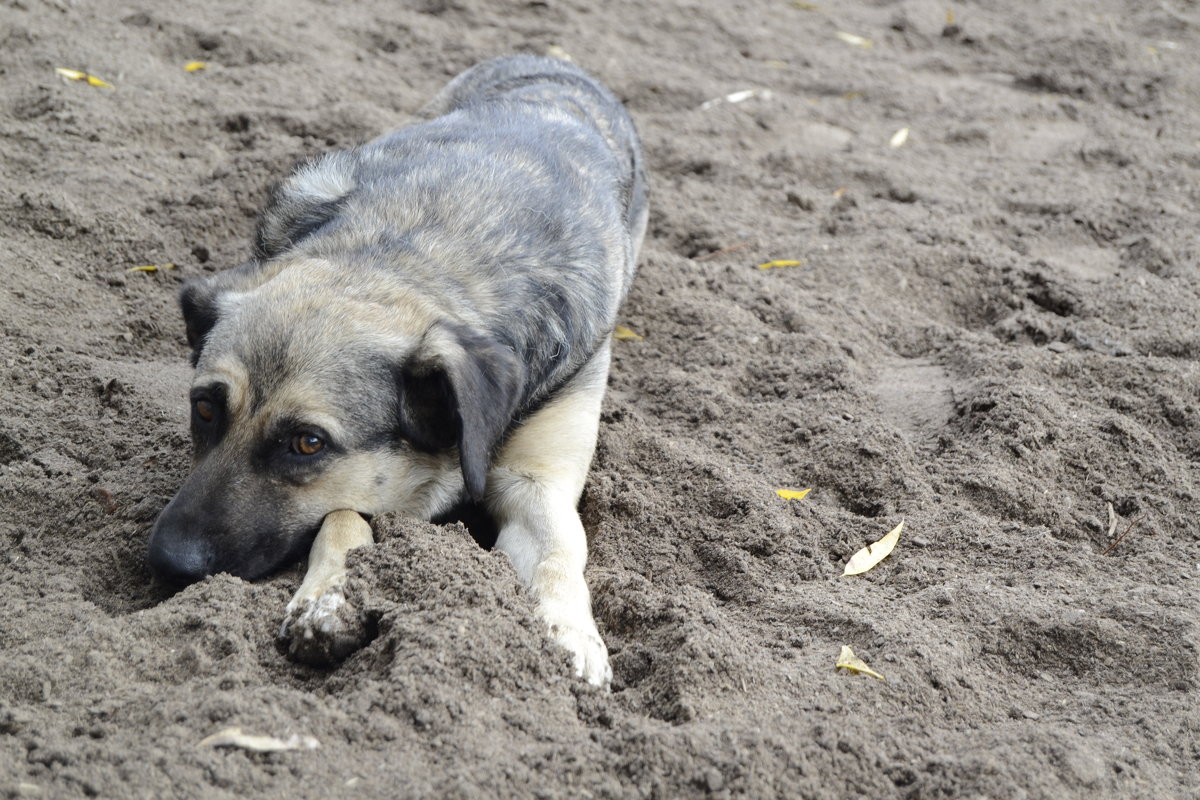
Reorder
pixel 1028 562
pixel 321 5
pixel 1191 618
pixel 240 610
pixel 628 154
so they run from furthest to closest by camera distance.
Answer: pixel 321 5 < pixel 628 154 < pixel 1028 562 < pixel 1191 618 < pixel 240 610

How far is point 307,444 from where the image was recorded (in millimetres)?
3582

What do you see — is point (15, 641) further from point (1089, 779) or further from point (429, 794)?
point (1089, 779)

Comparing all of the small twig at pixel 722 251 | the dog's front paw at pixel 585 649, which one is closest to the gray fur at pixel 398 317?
the dog's front paw at pixel 585 649

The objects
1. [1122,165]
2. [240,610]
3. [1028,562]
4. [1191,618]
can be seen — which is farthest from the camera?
[1122,165]

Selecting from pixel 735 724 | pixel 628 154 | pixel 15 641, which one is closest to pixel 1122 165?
pixel 628 154

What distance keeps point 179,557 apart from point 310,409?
620 millimetres

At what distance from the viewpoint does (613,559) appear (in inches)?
160

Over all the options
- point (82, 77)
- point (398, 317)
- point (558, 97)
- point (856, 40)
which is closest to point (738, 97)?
point (856, 40)

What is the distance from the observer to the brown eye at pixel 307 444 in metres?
3.57

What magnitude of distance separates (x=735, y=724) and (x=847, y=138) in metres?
5.88

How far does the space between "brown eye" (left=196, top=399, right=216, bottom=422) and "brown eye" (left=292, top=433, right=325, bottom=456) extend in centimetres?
31

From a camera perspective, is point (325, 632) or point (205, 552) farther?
point (205, 552)

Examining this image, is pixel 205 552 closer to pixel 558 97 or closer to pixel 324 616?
pixel 324 616

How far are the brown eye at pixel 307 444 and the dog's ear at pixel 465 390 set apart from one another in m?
0.31
